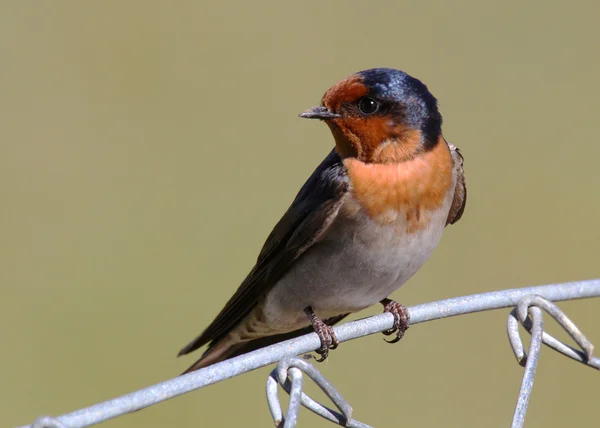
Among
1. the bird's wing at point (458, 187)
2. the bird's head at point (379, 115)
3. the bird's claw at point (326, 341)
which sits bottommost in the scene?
the bird's claw at point (326, 341)

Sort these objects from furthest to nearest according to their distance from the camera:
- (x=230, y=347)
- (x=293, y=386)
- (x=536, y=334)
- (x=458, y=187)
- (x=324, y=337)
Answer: (x=230, y=347)
(x=458, y=187)
(x=324, y=337)
(x=536, y=334)
(x=293, y=386)

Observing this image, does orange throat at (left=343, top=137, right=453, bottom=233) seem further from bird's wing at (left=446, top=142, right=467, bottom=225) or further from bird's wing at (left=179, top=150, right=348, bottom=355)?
bird's wing at (left=446, top=142, right=467, bottom=225)

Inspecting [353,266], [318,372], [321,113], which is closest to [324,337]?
[353,266]

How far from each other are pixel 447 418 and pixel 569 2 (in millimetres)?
4335

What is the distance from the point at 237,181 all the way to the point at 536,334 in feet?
15.5

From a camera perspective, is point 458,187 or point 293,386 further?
point 458,187

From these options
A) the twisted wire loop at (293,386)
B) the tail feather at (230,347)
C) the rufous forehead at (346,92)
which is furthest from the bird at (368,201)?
the twisted wire loop at (293,386)

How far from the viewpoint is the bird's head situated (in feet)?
9.39

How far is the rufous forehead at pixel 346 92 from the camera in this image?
2842 millimetres

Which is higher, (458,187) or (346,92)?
(346,92)

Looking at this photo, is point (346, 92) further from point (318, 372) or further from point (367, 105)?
point (318, 372)

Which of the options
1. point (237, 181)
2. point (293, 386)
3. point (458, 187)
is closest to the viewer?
point (293, 386)

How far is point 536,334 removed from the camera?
82.9 inches

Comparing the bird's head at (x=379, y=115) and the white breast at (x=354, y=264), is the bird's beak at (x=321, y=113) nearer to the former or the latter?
the bird's head at (x=379, y=115)
